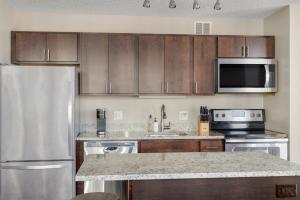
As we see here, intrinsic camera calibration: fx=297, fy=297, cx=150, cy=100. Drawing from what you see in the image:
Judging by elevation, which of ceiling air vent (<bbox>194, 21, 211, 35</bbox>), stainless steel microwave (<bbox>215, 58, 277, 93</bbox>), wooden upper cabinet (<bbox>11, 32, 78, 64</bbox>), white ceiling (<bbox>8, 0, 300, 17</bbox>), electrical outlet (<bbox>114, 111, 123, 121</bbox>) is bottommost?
electrical outlet (<bbox>114, 111, 123, 121</bbox>)

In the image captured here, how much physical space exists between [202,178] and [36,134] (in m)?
1.92

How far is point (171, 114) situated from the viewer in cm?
404

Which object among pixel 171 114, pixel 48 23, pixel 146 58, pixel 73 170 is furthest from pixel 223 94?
pixel 48 23

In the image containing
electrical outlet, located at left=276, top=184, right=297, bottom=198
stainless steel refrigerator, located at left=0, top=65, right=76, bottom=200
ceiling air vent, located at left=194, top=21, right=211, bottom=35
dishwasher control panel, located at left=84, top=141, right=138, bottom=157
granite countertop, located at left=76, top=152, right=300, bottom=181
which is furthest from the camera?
ceiling air vent, located at left=194, top=21, right=211, bottom=35

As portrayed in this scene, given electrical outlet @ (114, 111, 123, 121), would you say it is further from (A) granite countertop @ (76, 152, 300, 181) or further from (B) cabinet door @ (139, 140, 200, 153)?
(A) granite countertop @ (76, 152, 300, 181)

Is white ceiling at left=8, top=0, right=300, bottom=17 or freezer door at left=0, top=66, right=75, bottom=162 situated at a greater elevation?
white ceiling at left=8, top=0, right=300, bottom=17

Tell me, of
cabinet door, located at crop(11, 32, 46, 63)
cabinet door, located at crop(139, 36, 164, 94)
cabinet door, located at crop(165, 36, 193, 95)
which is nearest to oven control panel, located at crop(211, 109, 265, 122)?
cabinet door, located at crop(165, 36, 193, 95)

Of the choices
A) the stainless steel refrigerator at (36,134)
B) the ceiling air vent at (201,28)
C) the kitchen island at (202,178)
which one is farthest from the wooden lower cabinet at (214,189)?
the ceiling air vent at (201,28)

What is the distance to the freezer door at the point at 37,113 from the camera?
2.99 m

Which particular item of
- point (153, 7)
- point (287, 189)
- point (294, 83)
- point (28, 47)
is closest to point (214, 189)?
point (287, 189)

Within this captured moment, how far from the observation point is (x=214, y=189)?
5.96 feet

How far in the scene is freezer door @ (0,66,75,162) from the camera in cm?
299

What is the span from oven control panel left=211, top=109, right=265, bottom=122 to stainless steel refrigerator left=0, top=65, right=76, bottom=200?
6.31 ft

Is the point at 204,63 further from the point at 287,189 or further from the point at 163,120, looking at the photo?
the point at 287,189
